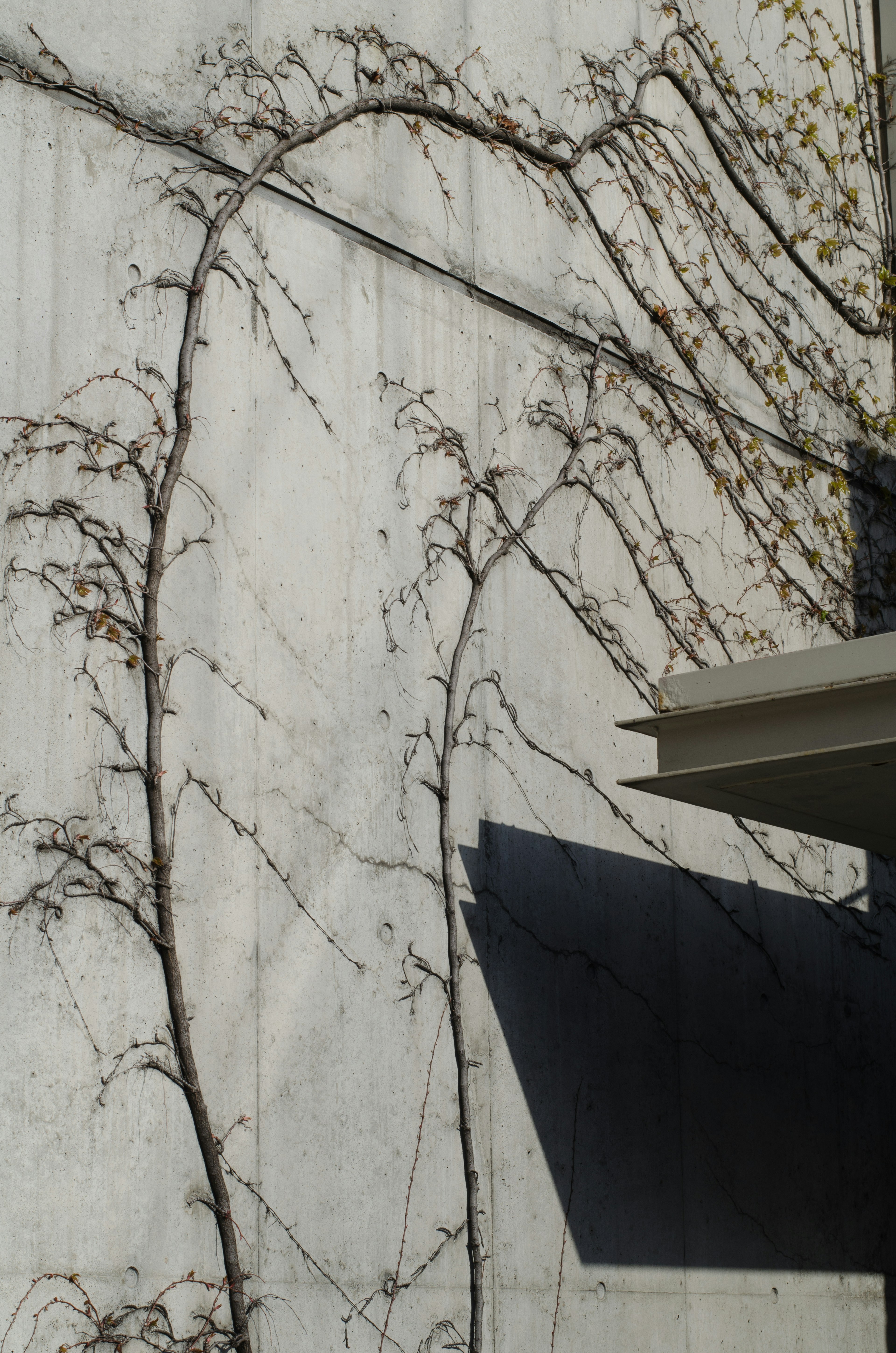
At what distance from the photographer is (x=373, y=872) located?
3.78m

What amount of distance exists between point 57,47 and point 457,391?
1.49 m

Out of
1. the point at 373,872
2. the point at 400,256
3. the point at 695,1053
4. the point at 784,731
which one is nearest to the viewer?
the point at 784,731

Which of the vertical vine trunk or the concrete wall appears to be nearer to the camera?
the concrete wall

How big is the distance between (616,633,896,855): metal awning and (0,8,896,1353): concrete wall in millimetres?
776

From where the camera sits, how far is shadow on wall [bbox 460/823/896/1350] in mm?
4125

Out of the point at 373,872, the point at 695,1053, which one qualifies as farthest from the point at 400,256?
the point at 695,1053

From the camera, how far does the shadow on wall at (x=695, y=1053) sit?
13.5ft

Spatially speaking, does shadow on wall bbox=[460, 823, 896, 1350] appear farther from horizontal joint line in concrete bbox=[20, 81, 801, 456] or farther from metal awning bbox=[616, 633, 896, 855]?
horizontal joint line in concrete bbox=[20, 81, 801, 456]

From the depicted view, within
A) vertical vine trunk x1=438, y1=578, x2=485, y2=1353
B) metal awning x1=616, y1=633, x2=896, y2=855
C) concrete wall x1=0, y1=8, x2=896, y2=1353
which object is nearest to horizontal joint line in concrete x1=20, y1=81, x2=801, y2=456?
concrete wall x1=0, y1=8, x2=896, y2=1353

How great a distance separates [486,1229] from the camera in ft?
12.5

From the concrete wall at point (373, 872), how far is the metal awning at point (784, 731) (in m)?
0.78

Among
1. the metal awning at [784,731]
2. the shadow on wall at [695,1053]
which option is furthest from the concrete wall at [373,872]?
the metal awning at [784,731]

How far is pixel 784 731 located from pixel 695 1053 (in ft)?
5.69

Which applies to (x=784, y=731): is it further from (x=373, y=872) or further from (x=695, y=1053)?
(x=695, y=1053)
